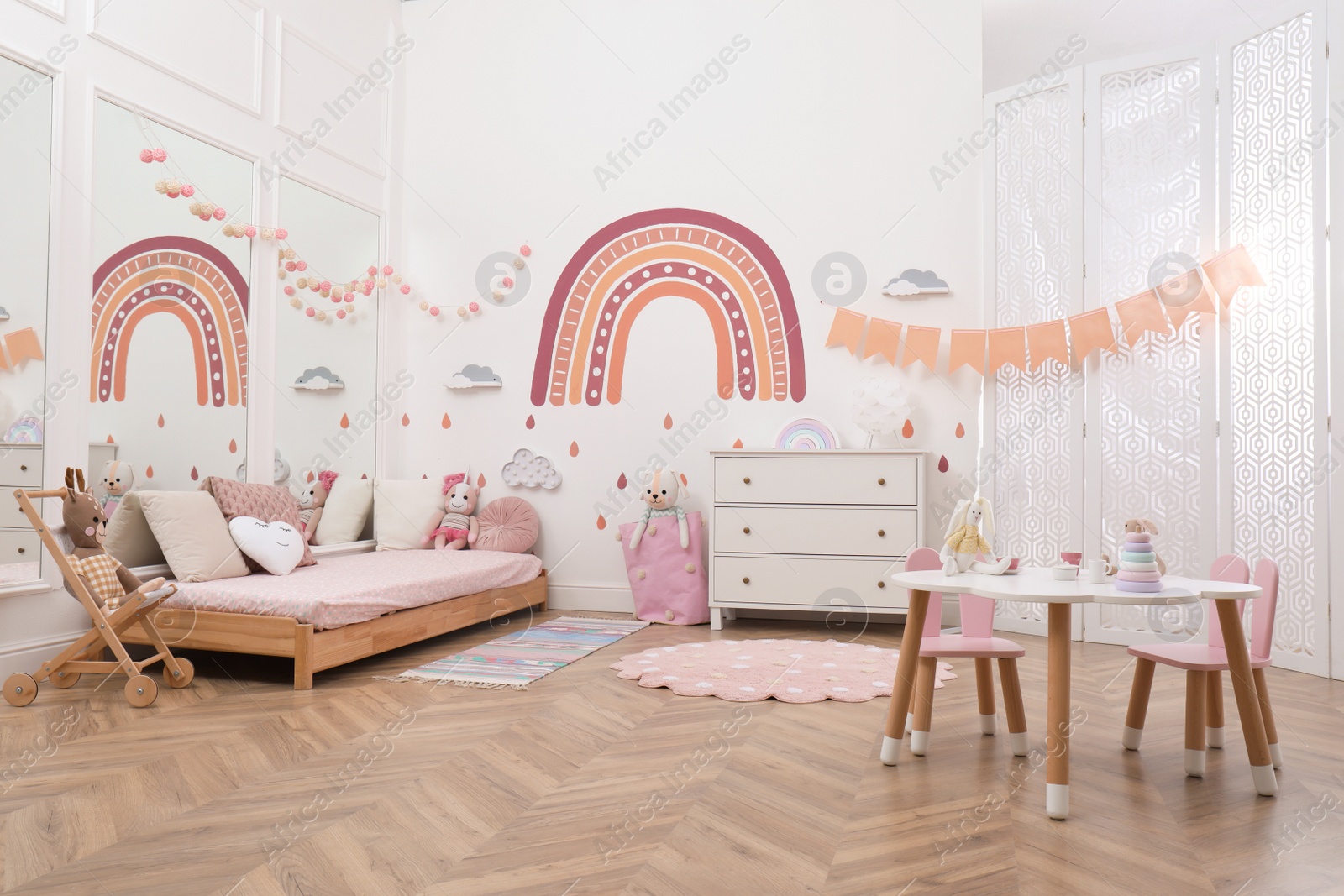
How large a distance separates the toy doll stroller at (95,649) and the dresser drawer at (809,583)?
2810 millimetres

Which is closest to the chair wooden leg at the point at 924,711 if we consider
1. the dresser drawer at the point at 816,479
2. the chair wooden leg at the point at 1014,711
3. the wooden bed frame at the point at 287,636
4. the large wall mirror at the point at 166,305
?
the chair wooden leg at the point at 1014,711

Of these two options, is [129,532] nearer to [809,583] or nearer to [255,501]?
[255,501]

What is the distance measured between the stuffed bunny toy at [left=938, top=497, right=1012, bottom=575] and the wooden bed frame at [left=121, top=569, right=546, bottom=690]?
2572 mm

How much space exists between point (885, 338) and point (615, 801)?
3.80 m

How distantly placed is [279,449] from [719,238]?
298 cm

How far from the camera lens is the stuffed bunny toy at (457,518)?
5973 mm

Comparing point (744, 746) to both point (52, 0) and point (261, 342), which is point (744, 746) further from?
point (52, 0)

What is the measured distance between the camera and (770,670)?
4215 mm

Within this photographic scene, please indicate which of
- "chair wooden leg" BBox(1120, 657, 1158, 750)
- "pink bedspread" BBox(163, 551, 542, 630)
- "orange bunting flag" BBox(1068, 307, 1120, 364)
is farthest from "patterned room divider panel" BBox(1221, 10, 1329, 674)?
"pink bedspread" BBox(163, 551, 542, 630)

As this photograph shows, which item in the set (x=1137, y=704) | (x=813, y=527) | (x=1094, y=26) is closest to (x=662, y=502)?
(x=813, y=527)

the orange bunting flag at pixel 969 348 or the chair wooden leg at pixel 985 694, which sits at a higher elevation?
the orange bunting flag at pixel 969 348

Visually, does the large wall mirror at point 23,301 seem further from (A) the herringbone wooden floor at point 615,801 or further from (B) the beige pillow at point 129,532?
(A) the herringbone wooden floor at point 615,801

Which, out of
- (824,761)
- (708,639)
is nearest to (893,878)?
(824,761)

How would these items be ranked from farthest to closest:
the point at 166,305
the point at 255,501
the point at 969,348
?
the point at 969,348
the point at 255,501
the point at 166,305
